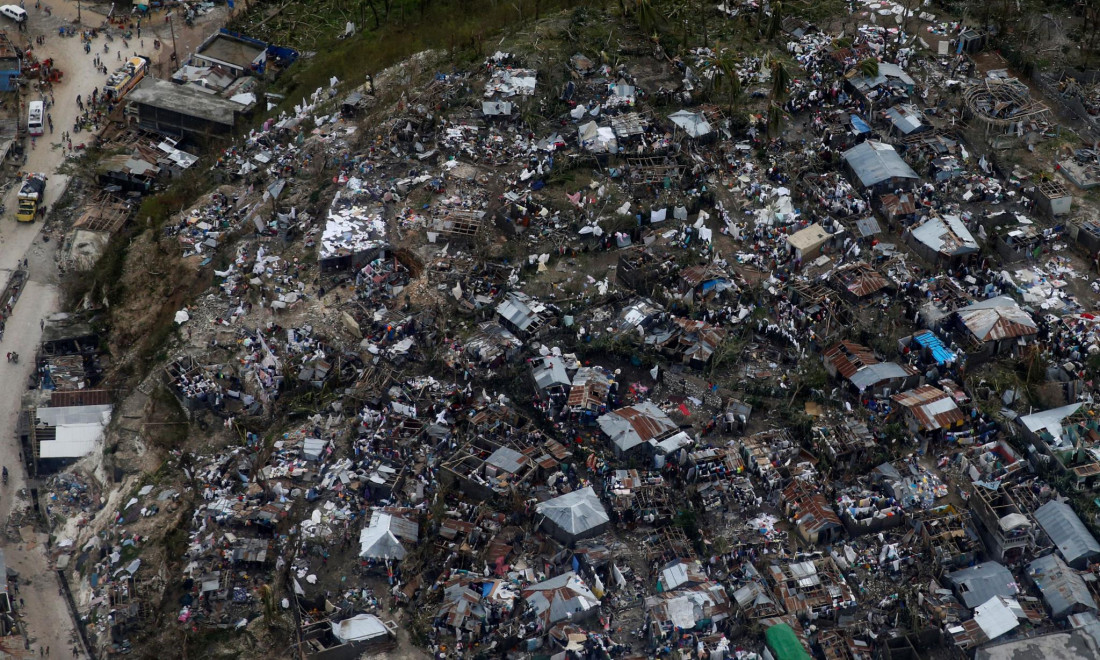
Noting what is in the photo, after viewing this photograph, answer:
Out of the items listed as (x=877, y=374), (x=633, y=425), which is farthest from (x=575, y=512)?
(x=877, y=374)

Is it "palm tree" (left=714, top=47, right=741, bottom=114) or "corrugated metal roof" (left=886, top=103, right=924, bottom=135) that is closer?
"corrugated metal roof" (left=886, top=103, right=924, bottom=135)

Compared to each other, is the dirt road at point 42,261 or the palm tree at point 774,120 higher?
the palm tree at point 774,120

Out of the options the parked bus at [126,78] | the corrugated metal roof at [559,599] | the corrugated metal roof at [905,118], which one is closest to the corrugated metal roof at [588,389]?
the corrugated metal roof at [559,599]

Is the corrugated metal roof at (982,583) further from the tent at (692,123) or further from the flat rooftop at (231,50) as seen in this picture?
the flat rooftop at (231,50)

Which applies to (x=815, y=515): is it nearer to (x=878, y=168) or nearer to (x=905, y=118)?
(x=878, y=168)

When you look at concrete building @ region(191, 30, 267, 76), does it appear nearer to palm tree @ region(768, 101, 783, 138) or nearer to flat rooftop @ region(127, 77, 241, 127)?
flat rooftop @ region(127, 77, 241, 127)

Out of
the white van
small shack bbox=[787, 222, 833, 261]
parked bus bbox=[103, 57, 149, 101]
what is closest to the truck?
parked bus bbox=[103, 57, 149, 101]
